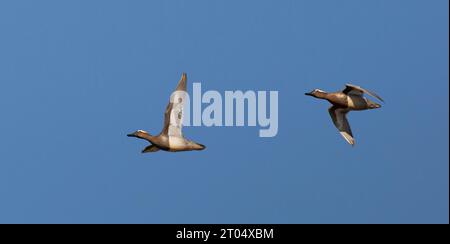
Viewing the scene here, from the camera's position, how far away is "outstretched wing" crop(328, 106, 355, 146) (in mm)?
48875

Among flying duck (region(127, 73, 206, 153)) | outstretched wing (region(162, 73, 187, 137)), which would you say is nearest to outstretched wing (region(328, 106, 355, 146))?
flying duck (region(127, 73, 206, 153))

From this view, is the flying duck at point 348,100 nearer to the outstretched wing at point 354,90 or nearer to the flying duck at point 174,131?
the outstretched wing at point 354,90

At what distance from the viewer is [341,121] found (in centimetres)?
4903

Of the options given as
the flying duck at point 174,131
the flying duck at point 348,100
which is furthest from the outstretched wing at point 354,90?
the flying duck at point 174,131

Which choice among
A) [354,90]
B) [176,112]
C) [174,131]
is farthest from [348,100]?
[174,131]

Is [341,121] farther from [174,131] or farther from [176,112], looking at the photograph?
[174,131]

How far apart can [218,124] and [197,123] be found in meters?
1.01

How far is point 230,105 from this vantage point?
4519cm

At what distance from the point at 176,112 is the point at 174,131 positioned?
0.82 metres

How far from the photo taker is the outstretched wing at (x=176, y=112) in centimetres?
4491

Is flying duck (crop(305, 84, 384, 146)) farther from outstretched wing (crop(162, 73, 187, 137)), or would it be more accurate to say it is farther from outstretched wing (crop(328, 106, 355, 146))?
outstretched wing (crop(162, 73, 187, 137))
